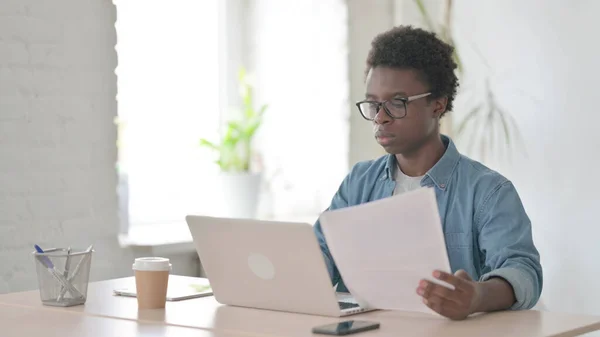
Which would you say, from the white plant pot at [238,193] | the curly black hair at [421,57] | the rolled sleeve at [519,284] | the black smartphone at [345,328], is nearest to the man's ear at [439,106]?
the curly black hair at [421,57]

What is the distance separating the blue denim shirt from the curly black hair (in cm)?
14

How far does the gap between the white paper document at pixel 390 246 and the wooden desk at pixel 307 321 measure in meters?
0.05

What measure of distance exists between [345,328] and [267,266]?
26 cm

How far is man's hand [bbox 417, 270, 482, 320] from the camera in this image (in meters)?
1.62

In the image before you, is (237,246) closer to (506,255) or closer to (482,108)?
(506,255)

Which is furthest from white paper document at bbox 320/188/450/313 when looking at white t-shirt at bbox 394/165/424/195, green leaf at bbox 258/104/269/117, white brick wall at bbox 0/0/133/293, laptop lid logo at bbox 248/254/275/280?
green leaf at bbox 258/104/269/117

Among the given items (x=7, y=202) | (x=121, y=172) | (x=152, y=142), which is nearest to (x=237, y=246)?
(x=7, y=202)

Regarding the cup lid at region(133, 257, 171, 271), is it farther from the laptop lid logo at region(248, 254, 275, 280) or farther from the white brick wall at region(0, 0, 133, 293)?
the white brick wall at region(0, 0, 133, 293)

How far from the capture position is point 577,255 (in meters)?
3.63

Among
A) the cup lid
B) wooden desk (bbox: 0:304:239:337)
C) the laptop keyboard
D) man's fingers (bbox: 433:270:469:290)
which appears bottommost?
wooden desk (bbox: 0:304:239:337)

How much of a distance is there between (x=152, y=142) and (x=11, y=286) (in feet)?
3.24

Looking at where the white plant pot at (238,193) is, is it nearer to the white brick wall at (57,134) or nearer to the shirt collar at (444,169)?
the white brick wall at (57,134)

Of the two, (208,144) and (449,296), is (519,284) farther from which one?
(208,144)

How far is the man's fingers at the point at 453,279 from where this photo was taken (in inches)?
63.4
